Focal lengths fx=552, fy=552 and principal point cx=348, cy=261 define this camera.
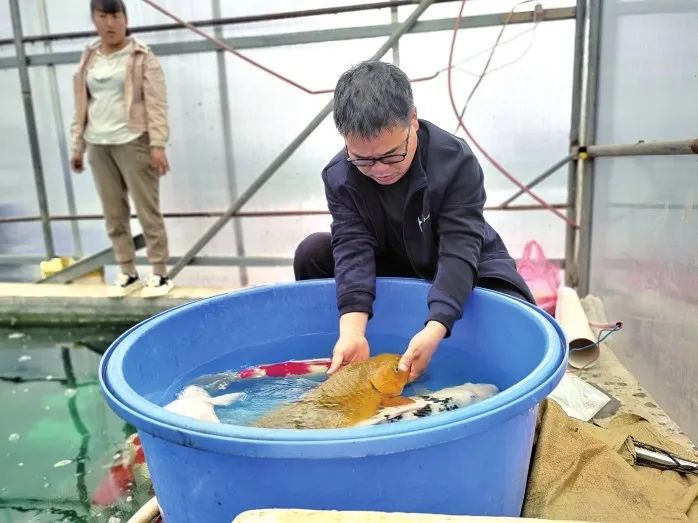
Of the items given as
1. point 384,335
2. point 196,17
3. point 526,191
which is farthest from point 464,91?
point 384,335

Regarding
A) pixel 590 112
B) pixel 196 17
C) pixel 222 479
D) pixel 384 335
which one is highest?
pixel 196 17

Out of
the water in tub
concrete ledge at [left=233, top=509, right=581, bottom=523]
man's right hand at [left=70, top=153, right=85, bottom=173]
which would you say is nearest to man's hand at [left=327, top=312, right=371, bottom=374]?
the water in tub

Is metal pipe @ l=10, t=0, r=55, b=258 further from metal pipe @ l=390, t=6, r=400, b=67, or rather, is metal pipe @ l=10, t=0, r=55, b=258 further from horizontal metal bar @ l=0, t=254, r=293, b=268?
metal pipe @ l=390, t=6, r=400, b=67

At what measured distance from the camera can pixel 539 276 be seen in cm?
276

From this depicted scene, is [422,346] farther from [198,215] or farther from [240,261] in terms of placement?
[198,215]

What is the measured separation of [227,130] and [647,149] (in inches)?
96.6

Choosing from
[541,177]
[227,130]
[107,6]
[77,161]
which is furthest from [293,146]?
[541,177]

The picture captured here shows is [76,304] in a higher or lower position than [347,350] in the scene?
lower

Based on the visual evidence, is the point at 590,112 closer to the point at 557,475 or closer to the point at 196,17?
the point at 557,475

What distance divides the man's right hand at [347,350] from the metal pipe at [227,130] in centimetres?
242

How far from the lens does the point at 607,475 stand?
1.17 metres

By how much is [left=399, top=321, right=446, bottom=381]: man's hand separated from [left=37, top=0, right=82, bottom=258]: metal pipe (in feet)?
11.4

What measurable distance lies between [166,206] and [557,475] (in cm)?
317

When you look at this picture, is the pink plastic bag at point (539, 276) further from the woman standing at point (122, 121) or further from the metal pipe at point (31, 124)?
the metal pipe at point (31, 124)
